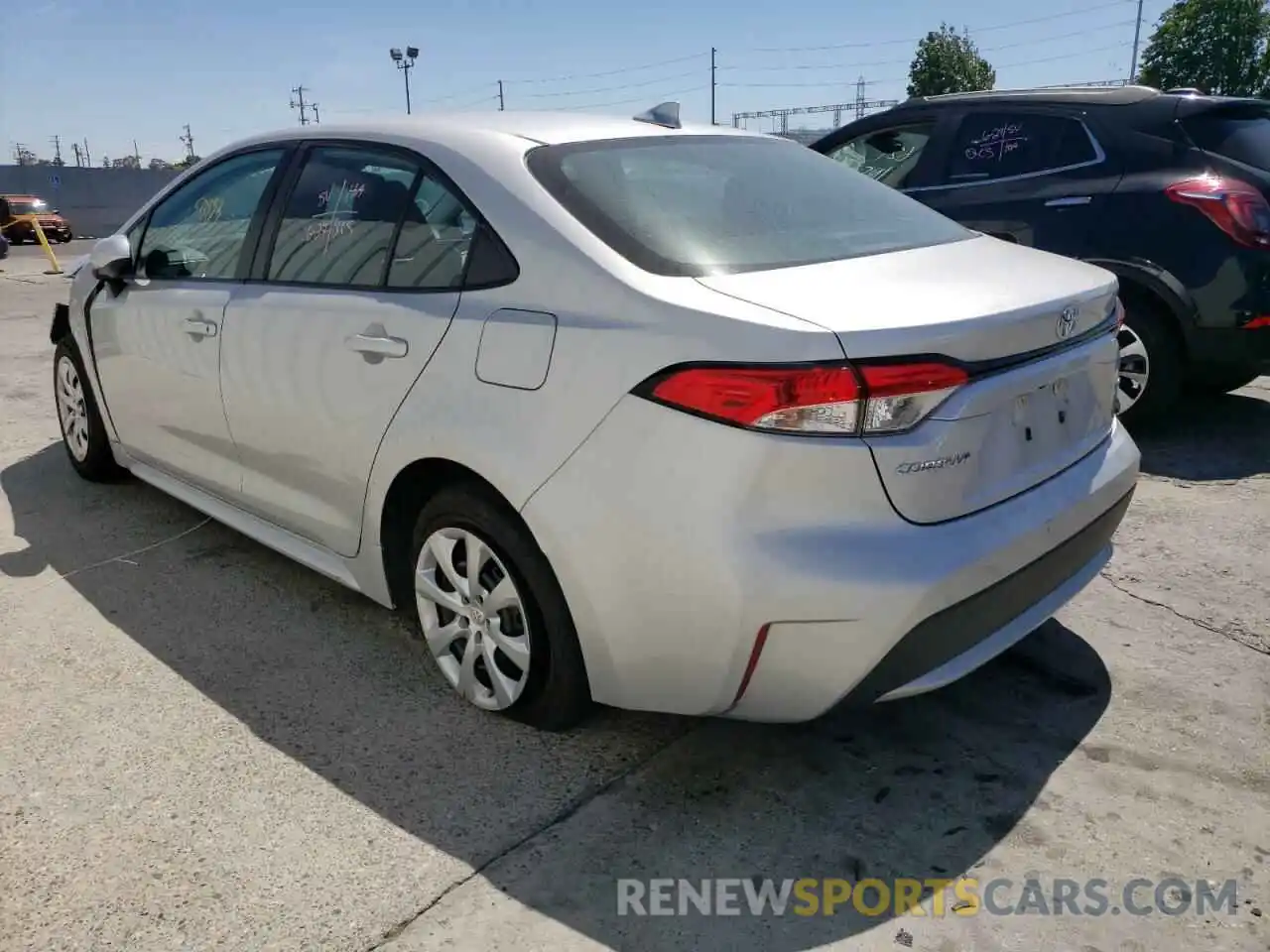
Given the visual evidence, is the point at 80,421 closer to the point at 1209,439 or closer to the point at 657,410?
the point at 657,410

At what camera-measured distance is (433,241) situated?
9.20ft

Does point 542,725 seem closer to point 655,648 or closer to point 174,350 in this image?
point 655,648

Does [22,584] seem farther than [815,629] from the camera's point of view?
Yes

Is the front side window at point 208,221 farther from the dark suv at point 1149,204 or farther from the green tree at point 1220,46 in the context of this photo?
the green tree at point 1220,46

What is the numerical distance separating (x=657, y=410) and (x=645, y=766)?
0.99 m

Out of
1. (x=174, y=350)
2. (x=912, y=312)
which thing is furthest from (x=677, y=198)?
(x=174, y=350)

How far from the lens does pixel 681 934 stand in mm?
2064

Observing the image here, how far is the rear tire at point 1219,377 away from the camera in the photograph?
5.00 meters

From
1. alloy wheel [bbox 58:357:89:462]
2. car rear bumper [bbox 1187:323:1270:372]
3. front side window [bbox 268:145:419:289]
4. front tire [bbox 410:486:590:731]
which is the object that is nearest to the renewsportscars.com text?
front tire [bbox 410:486:590:731]

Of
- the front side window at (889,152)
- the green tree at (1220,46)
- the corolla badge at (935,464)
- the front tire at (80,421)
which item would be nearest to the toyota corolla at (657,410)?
the corolla badge at (935,464)

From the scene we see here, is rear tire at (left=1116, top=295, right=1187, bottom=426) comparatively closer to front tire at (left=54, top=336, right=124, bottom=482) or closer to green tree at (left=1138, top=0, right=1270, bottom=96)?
front tire at (left=54, top=336, right=124, bottom=482)

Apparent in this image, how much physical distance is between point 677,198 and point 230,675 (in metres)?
1.94

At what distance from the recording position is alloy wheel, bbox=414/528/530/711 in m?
2.64

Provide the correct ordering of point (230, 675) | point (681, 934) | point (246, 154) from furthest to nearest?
point (246, 154) → point (230, 675) → point (681, 934)
